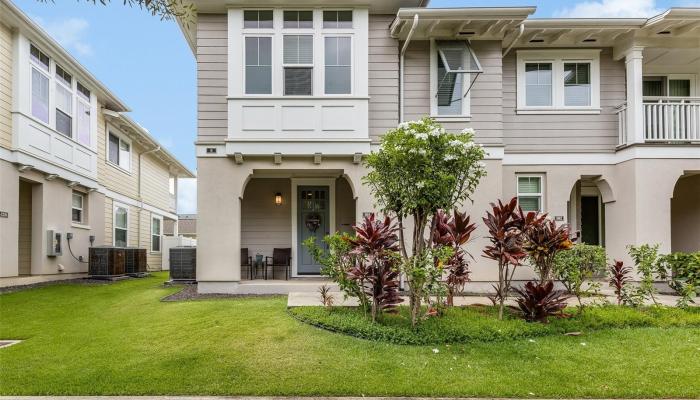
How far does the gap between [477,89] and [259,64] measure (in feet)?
16.0

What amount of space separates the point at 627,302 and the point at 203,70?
30.6 feet

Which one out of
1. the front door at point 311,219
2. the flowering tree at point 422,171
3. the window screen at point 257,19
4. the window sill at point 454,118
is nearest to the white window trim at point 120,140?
the front door at point 311,219

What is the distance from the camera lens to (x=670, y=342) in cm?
562

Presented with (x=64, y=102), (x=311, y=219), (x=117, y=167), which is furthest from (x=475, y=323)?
(x=117, y=167)

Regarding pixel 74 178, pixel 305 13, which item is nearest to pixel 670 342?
pixel 305 13

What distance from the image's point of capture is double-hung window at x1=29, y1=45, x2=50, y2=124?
11219 mm

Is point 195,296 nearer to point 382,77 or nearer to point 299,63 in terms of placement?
point 299,63

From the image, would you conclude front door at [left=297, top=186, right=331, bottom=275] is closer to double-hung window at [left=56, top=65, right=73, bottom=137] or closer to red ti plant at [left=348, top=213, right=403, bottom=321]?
red ti plant at [left=348, top=213, right=403, bottom=321]

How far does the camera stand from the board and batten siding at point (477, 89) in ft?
32.2

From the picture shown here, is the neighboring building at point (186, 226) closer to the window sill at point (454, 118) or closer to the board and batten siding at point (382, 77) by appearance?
the board and batten siding at point (382, 77)

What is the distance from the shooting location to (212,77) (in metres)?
9.48

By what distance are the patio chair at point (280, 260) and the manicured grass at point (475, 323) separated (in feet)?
13.3

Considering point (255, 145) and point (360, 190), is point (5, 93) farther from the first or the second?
point (360, 190)

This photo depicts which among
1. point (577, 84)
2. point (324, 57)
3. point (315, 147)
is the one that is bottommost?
point (315, 147)
